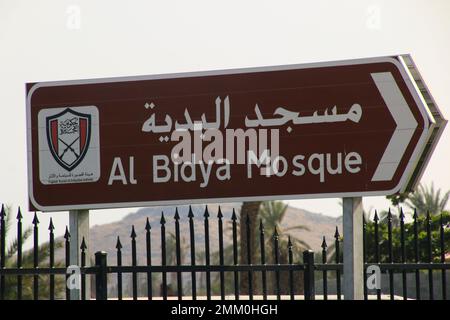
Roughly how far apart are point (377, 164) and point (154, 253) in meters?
120

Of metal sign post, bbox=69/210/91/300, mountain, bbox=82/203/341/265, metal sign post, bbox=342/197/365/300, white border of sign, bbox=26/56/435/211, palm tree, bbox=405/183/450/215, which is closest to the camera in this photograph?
white border of sign, bbox=26/56/435/211

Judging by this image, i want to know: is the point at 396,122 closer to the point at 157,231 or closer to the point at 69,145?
the point at 69,145

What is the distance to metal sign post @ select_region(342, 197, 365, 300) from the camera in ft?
35.1

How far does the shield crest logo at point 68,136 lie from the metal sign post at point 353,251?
3.20 m

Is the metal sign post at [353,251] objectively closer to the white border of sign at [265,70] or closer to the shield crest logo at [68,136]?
the white border of sign at [265,70]

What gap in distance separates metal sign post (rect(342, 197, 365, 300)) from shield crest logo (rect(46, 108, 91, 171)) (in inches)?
126

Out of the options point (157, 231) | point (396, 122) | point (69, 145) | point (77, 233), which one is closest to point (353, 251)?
point (396, 122)

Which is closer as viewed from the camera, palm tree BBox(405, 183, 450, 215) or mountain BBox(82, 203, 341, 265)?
palm tree BBox(405, 183, 450, 215)

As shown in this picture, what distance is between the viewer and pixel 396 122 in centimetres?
1059

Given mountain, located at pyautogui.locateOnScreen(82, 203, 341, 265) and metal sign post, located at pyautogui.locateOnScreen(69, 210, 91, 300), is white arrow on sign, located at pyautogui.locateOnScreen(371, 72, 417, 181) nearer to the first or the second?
metal sign post, located at pyautogui.locateOnScreen(69, 210, 91, 300)

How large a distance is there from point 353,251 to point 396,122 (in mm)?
1511

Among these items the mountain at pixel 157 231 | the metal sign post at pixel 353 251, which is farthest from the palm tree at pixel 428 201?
the mountain at pixel 157 231

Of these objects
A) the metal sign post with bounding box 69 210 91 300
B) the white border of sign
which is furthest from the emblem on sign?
the metal sign post with bounding box 69 210 91 300
